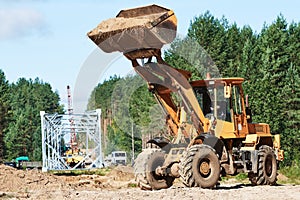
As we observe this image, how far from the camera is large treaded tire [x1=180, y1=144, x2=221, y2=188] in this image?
15773mm

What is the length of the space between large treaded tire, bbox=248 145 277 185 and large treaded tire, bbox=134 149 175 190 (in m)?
2.80

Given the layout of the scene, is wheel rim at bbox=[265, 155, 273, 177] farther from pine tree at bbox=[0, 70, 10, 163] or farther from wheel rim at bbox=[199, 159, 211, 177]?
pine tree at bbox=[0, 70, 10, 163]

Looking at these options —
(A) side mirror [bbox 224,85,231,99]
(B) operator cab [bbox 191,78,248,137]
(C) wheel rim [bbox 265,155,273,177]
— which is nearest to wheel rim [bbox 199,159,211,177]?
(B) operator cab [bbox 191,78,248,137]

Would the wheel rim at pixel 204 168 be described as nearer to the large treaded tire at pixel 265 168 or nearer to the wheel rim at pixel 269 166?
the large treaded tire at pixel 265 168

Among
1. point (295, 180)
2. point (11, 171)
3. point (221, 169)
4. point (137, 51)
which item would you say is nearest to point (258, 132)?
point (221, 169)

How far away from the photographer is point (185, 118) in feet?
56.0

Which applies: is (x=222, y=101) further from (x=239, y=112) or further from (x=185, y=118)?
(x=185, y=118)

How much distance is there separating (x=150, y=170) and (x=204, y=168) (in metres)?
1.85

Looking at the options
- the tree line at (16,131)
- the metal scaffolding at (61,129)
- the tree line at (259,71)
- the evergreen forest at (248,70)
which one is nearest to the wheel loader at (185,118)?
the evergreen forest at (248,70)

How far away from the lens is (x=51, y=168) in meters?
46.8

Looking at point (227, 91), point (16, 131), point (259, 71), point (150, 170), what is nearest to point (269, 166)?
point (227, 91)

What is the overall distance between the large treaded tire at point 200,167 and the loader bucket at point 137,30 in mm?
2914

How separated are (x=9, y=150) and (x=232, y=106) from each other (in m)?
73.5

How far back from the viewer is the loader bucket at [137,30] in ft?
49.7
